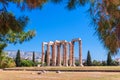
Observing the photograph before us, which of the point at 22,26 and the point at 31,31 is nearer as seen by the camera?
the point at 22,26

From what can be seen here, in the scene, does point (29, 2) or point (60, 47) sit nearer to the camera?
point (29, 2)

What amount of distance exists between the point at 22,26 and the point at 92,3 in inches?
78.5

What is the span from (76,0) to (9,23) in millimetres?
1740

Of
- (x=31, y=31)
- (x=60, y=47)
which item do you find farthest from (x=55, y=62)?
(x=31, y=31)

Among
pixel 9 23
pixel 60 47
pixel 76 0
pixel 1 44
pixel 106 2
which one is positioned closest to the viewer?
pixel 106 2

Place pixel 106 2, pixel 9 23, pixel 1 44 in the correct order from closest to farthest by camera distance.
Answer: pixel 106 2, pixel 9 23, pixel 1 44

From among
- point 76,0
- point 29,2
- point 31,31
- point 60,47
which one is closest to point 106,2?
point 76,0

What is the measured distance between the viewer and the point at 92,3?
5746mm

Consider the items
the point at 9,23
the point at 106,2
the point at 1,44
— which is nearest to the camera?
the point at 106,2

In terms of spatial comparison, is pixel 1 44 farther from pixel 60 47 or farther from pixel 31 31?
pixel 60 47

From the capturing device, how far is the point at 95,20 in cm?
568

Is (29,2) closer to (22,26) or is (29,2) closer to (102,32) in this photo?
(22,26)

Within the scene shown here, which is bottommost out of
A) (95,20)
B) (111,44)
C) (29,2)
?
(111,44)

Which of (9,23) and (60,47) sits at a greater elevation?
(60,47)
